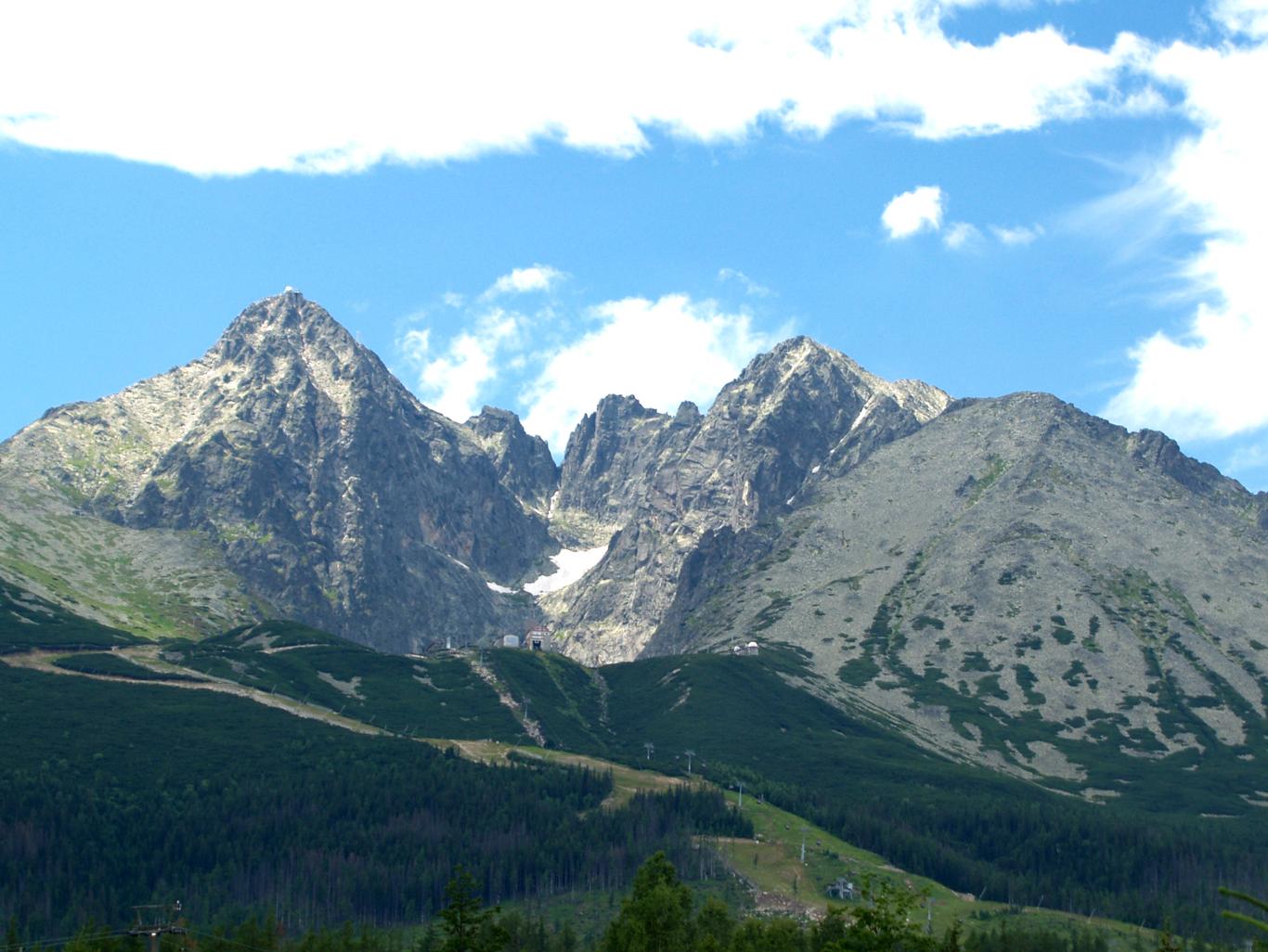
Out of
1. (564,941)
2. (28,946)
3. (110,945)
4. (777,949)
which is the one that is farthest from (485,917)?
(28,946)

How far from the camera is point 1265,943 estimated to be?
220ft

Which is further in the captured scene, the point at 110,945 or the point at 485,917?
the point at 110,945

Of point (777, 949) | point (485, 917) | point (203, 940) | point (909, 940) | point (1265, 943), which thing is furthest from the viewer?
point (203, 940)

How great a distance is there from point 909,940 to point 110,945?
94649mm

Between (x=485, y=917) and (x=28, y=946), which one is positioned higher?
(x=485, y=917)

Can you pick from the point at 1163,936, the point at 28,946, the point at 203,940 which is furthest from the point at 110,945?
the point at 1163,936

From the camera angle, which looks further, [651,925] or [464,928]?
[651,925]

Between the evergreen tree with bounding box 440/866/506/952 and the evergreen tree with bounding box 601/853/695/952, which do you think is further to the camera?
the evergreen tree with bounding box 601/853/695/952

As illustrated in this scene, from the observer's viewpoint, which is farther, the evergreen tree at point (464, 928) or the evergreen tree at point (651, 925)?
the evergreen tree at point (651, 925)

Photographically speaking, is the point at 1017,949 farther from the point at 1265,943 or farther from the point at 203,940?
the point at 1265,943

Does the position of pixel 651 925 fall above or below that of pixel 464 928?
below

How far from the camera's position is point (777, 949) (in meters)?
134

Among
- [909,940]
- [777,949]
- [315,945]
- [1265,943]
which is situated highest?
[1265,943]

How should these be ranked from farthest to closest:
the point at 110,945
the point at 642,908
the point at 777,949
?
the point at 110,945 → the point at 777,949 → the point at 642,908
